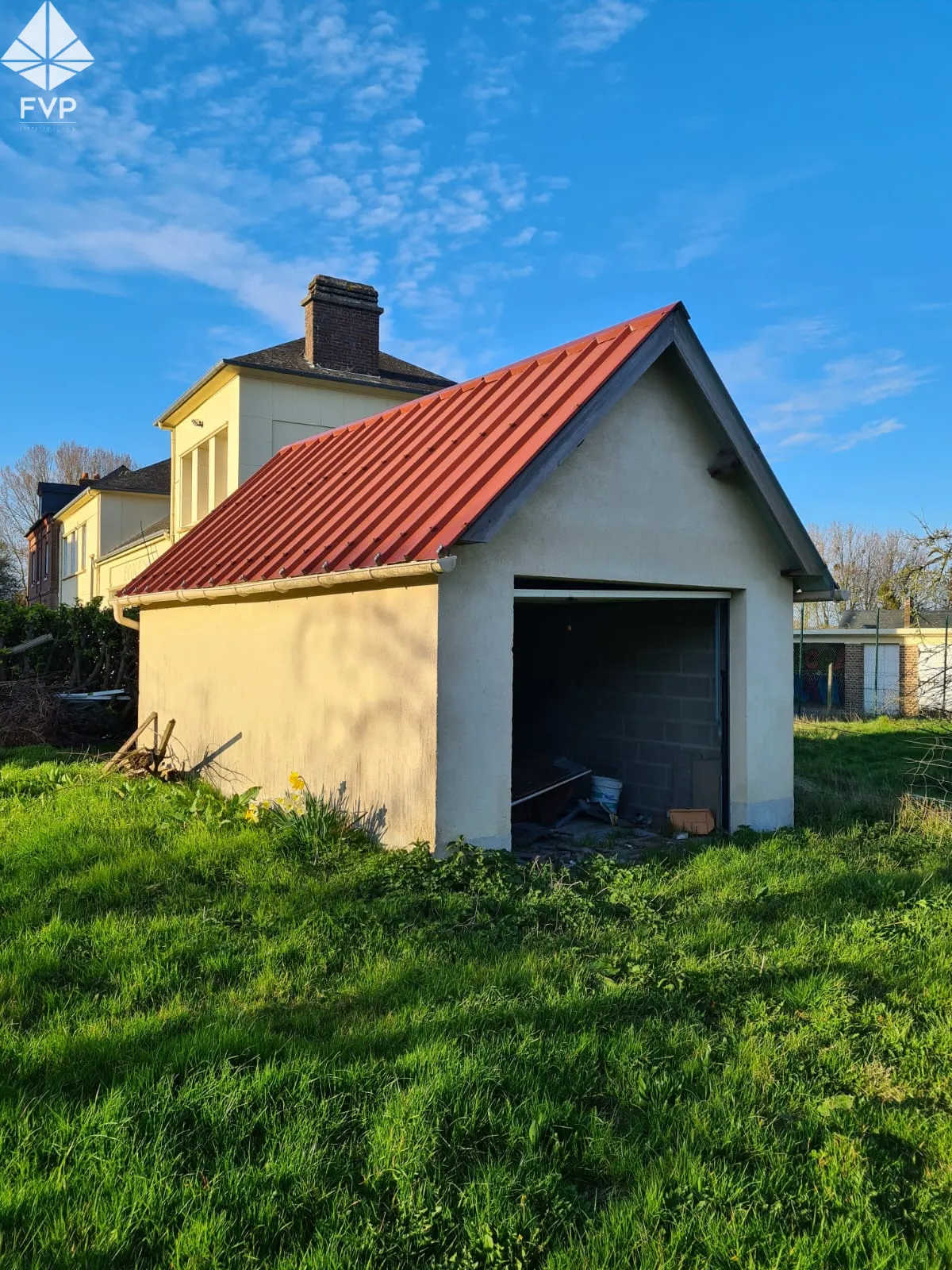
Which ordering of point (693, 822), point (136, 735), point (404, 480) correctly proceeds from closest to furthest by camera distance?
point (404, 480) < point (693, 822) < point (136, 735)

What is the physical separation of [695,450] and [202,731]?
6.43 meters

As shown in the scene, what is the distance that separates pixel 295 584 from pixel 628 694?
4480 millimetres

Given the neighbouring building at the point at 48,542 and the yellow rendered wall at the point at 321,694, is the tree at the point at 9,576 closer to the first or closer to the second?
the neighbouring building at the point at 48,542

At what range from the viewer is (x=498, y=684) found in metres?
7.22

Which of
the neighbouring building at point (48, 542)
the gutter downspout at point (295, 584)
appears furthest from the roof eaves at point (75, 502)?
the gutter downspout at point (295, 584)

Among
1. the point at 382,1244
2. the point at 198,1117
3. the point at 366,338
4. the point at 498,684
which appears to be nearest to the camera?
the point at 382,1244

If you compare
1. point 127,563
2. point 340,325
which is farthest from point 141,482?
point 340,325

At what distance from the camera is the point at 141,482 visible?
3331 centimetres

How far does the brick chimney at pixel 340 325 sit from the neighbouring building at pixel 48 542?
2659 cm

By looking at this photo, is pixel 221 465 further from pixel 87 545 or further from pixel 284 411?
pixel 87 545

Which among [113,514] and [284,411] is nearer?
[284,411]

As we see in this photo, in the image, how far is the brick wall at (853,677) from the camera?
3203cm

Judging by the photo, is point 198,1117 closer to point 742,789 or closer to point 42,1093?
point 42,1093

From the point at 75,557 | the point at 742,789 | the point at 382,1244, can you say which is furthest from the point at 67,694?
the point at 75,557
